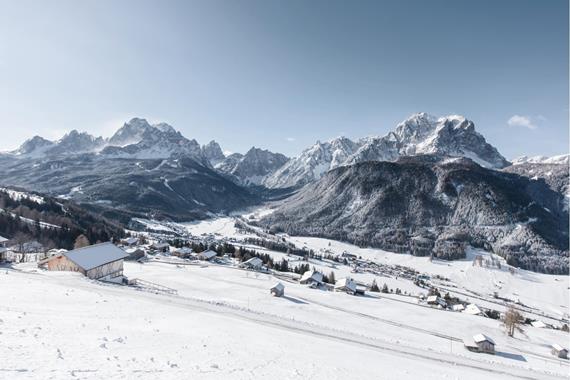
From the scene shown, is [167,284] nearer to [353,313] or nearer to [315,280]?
[353,313]

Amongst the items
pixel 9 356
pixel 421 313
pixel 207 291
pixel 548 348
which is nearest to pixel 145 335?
pixel 9 356

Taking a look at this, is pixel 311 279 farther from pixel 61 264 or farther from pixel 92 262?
pixel 61 264

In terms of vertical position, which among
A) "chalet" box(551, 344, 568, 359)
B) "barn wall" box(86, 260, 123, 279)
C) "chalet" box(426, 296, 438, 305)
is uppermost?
"barn wall" box(86, 260, 123, 279)

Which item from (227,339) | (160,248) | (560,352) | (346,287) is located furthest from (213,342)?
(160,248)

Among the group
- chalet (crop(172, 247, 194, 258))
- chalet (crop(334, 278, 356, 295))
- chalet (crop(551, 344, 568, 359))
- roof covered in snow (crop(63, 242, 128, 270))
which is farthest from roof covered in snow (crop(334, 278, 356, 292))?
chalet (crop(172, 247, 194, 258))

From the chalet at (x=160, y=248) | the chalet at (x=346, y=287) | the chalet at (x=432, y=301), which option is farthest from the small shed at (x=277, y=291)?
the chalet at (x=160, y=248)

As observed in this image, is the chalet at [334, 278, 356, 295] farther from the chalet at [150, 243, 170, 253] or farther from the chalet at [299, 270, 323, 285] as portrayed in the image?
the chalet at [150, 243, 170, 253]
